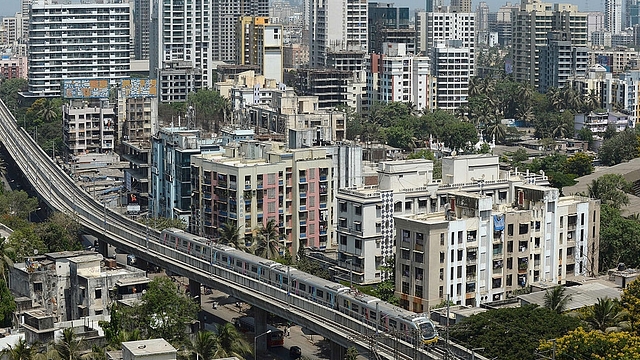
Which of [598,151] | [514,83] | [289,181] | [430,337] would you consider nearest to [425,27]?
[514,83]

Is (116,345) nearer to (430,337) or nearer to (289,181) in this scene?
(430,337)

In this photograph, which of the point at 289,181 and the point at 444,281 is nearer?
the point at 444,281

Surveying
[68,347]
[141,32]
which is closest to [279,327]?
[68,347]

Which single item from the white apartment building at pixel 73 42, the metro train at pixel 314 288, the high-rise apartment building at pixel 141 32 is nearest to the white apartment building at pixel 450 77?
the white apartment building at pixel 73 42

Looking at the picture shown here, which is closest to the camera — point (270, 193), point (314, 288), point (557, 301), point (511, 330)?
point (511, 330)

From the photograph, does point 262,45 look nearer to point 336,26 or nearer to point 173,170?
point 336,26

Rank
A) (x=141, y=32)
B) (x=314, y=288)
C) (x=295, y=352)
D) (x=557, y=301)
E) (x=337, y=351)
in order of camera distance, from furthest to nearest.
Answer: (x=141, y=32) < (x=295, y=352) < (x=314, y=288) < (x=337, y=351) < (x=557, y=301)
